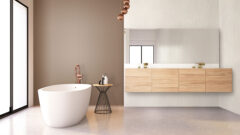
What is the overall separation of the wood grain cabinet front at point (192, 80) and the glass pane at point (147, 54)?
2.76 ft

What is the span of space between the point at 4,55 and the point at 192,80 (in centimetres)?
426

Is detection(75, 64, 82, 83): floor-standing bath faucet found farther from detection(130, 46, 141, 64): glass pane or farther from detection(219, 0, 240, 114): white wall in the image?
detection(219, 0, 240, 114): white wall

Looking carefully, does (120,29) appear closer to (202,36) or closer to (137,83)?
(137,83)

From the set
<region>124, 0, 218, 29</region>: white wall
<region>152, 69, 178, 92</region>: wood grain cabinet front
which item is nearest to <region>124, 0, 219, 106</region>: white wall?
<region>124, 0, 218, 29</region>: white wall

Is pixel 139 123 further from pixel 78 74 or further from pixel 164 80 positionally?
pixel 78 74

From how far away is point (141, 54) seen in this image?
16.5 feet

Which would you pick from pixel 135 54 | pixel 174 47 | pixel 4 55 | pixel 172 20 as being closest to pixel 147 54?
pixel 135 54

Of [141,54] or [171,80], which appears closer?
[171,80]

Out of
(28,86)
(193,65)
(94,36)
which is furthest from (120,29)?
(28,86)

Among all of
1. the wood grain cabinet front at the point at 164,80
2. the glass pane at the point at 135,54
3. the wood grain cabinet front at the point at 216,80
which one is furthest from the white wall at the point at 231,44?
the glass pane at the point at 135,54

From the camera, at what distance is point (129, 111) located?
455 centimetres

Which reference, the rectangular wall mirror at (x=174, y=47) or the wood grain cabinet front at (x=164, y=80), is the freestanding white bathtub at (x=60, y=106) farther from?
the rectangular wall mirror at (x=174, y=47)

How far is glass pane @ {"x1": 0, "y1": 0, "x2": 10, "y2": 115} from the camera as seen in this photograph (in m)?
3.95

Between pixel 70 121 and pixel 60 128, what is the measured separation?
19cm
